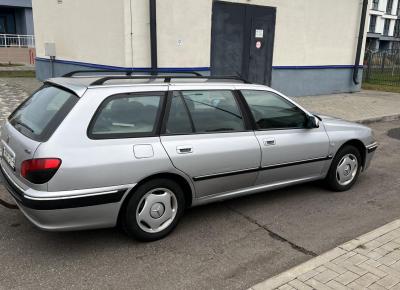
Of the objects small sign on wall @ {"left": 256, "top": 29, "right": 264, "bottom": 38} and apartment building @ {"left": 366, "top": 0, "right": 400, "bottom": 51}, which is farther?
apartment building @ {"left": 366, "top": 0, "right": 400, "bottom": 51}

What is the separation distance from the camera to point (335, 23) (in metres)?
13.1

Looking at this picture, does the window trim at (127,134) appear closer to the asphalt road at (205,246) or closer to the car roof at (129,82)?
the car roof at (129,82)

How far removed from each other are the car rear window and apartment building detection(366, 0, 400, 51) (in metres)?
57.4

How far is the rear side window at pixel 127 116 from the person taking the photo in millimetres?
3408

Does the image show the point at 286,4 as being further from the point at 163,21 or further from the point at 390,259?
the point at 390,259

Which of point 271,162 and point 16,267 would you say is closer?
point 16,267

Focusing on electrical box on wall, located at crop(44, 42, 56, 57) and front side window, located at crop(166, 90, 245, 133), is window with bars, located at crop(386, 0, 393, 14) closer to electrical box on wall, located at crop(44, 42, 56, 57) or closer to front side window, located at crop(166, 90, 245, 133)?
electrical box on wall, located at crop(44, 42, 56, 57)

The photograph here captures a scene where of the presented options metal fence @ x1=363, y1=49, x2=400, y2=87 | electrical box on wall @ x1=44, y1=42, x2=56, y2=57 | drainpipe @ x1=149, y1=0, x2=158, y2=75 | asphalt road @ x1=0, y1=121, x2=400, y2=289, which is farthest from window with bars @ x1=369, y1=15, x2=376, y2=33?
asphalt road @ x1=0, y1=121, x2=400, y2=289

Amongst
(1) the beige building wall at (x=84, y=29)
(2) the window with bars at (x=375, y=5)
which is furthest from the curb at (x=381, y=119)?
(2) the window with bars at (x=375, y=5)

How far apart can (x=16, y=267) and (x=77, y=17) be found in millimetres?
8885

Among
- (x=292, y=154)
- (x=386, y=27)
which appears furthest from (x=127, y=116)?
(x=386, y=27)

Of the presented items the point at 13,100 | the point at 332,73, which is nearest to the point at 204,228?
the point at 13,100

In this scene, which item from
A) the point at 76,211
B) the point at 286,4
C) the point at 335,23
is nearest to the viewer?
the point at 76,211

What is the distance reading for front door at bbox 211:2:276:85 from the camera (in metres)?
10.5
